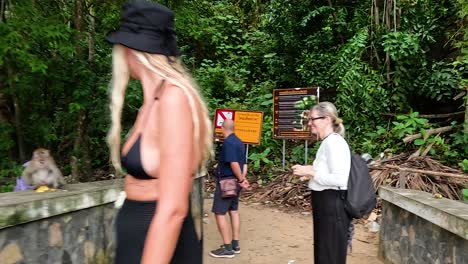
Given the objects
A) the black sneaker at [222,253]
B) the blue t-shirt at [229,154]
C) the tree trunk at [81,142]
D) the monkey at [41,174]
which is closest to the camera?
the monkey at [41,174]

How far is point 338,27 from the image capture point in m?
12.1

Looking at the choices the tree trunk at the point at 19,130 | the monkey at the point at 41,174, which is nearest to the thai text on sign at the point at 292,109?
the tree trunk at the point at 19,130

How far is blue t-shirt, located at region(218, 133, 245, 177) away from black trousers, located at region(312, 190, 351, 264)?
7.22 ft

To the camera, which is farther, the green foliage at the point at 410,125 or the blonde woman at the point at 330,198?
the green foliage at the point at 410,125

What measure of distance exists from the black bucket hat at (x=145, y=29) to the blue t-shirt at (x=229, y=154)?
434 centimetres

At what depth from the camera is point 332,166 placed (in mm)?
3625

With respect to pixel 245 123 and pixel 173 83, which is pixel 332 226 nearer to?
pixel 173 83

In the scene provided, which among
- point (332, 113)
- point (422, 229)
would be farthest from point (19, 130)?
point (422, 229)

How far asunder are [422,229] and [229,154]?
2.36 metres

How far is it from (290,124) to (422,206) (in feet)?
21.7

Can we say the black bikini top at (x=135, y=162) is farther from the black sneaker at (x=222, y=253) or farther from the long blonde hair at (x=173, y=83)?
the black sneaker at (x=222, y=253)

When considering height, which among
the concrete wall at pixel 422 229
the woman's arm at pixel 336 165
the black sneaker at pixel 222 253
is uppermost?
the woman's arm at pixel 336 165

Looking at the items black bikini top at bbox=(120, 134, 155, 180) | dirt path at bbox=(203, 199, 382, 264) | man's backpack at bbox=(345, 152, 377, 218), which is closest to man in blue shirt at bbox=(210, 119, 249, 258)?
dirt path at bbox=(203, 199, 382, 264)

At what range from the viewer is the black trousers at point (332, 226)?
3.60 m
